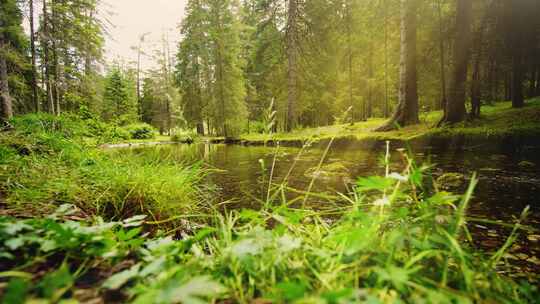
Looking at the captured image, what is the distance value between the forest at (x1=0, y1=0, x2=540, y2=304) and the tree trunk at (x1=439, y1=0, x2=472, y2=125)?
4 centimetres

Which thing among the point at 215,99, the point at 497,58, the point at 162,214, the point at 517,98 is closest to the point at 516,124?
the point at 517,98

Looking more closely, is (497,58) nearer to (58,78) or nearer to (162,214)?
(162,214)

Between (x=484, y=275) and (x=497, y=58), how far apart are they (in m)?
18.2

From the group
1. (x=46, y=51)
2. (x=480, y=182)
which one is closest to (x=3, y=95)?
(x=46, y=51)

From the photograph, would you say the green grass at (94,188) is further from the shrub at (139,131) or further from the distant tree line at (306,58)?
the shrub at (139,131)

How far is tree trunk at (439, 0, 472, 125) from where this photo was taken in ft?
25.5

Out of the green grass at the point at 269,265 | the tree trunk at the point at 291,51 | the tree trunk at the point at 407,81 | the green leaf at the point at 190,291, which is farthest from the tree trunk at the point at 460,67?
the green leaf at the point at 190,291

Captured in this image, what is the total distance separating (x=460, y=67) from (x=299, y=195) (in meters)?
8.01

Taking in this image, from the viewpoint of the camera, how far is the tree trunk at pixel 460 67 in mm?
7762

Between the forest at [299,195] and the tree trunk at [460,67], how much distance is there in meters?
0.04

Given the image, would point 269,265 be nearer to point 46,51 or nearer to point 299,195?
point 299,195

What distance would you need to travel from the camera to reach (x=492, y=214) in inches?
90.8

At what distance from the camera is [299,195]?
3646mm

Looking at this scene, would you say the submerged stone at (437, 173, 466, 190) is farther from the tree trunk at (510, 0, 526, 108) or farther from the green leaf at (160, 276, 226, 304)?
the tree trunk at (510, 0, 526, 108)
